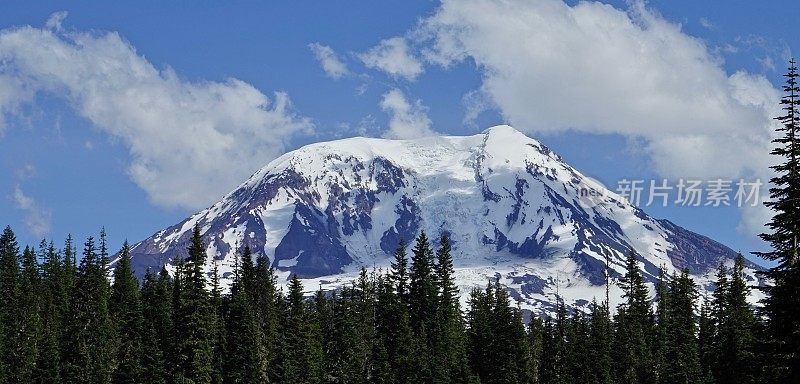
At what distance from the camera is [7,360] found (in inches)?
3907

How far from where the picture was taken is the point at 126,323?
11356cm

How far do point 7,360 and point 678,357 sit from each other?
62.5 metres

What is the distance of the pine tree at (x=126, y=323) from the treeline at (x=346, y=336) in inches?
9.8

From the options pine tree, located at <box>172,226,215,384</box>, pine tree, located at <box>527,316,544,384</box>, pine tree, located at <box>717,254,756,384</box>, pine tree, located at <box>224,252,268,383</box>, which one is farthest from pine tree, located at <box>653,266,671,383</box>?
pine tree, located at <box>172,226,215,384</box>

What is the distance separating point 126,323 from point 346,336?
27.6m

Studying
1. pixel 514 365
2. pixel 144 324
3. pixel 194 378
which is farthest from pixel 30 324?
pixel 514 365

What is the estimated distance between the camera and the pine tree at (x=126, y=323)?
9806cm

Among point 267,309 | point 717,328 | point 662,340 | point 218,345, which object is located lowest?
point 662,340

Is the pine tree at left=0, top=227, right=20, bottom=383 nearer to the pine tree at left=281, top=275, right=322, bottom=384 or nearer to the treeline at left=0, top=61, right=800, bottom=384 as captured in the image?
the treeline at left=0, top=61, right=800, bottom=384

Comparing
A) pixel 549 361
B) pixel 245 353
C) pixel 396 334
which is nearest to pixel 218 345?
pixel 245 353

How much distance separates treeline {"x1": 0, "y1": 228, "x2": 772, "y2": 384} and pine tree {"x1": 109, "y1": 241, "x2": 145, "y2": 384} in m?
0.25

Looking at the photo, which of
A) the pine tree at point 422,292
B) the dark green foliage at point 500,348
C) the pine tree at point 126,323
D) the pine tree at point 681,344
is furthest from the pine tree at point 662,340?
the pine tree at point 126,323

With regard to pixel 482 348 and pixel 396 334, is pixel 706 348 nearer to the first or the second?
pixel 482 348

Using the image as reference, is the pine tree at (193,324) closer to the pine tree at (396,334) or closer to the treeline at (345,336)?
the treeline at (345,336)
